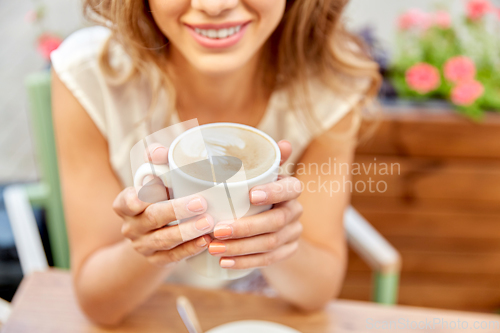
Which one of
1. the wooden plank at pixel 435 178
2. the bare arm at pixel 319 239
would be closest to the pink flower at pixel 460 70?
the wooden plank at pixel 435 178

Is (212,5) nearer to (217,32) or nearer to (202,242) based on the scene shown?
(217,32)

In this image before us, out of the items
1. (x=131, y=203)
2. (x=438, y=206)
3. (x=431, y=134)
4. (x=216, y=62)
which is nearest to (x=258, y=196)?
(x=131, y=203)

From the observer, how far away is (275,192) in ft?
1.30

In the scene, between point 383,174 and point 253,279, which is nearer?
point 253,279

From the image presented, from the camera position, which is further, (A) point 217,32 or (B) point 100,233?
(B) point 100,233

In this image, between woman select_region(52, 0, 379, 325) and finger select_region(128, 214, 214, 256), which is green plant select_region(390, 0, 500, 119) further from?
finger select_region(128, 214, 214, 256)

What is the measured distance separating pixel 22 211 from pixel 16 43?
1.94m

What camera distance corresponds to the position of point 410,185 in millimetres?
Answer: 1366

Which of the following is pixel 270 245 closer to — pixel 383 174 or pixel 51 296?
pixel 51 296

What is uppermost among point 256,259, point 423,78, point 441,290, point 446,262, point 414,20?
point 256,259

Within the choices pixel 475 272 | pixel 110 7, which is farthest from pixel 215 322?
pixel 475 272

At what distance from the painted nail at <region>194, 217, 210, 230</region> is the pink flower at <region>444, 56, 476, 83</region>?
1.23 meters

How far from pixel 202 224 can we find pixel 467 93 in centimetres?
119

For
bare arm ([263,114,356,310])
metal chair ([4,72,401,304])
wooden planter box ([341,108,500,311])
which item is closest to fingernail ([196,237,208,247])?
bare arm ([263,114,356,310])
